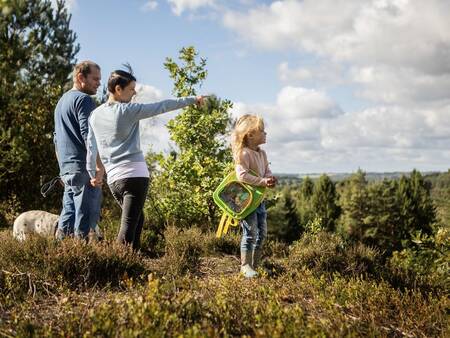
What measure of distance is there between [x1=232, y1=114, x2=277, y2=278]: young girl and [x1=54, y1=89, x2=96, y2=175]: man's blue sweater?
157cm

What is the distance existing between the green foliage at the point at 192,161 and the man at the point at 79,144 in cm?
434

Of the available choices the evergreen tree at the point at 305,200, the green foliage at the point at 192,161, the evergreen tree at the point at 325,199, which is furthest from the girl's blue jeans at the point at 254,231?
the evergreen tree at the point at 325,199

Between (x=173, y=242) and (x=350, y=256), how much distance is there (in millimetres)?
2188

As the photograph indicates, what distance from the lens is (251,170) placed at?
15.8 ft

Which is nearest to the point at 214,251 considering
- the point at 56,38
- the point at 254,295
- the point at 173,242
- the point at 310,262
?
the point at 173,242

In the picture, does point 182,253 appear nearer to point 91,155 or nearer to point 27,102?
point 91,155

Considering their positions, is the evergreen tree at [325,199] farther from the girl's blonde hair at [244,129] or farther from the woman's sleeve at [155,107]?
the woman's sleeve at [155,107]

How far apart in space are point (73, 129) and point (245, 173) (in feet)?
6.24

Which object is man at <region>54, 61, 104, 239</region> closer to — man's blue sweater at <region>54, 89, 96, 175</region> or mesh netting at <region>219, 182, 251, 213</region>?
man's blue sweater at <region>54, 89, 96, 175</region>

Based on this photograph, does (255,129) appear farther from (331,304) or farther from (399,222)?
(399,222)

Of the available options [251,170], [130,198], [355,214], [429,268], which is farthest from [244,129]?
[355,214]

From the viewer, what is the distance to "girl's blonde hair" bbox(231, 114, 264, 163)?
4.74m

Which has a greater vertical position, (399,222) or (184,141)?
(184,141)

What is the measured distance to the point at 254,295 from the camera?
145 inches
